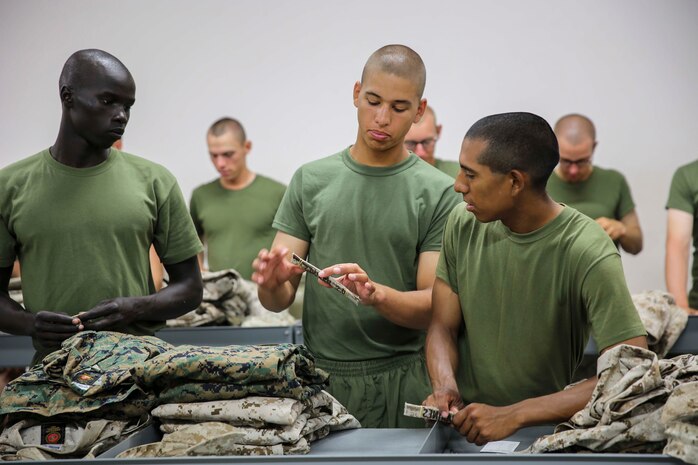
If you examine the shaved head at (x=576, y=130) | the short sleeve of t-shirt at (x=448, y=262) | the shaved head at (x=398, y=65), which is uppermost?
the shaved head at (x=398, y=65)

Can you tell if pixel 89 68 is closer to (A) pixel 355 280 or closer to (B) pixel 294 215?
(B) pixel 294 215

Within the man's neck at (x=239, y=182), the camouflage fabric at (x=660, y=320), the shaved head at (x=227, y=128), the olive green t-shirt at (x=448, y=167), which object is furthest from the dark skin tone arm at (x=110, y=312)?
the shaved head at (x=227, y=128)

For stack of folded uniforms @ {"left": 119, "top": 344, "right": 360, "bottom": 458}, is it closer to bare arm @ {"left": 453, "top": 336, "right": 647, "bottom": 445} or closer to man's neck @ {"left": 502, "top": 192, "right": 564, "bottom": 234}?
bare arm @ {"left": 453, "top": 336, "right": 647, "bottom": 445}

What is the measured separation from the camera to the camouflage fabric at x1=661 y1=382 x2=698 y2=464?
156 cm

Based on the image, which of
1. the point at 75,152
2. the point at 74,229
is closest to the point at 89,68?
the point at 75,152

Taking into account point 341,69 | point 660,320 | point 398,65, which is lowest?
point 660,320

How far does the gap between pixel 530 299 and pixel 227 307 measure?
1.84m

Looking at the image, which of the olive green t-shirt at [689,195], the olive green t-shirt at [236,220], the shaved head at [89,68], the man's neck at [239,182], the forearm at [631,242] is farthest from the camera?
the man's neck at [239,182]

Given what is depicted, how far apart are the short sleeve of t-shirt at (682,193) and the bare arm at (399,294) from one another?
6.36ft

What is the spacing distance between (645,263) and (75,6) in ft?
11.7

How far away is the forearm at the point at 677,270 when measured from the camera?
4012mm

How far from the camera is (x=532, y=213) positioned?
82.5 inches

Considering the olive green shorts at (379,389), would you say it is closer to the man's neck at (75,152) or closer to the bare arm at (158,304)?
the bare arm at (158,304)

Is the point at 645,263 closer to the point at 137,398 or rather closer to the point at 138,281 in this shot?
the point at 138,281
